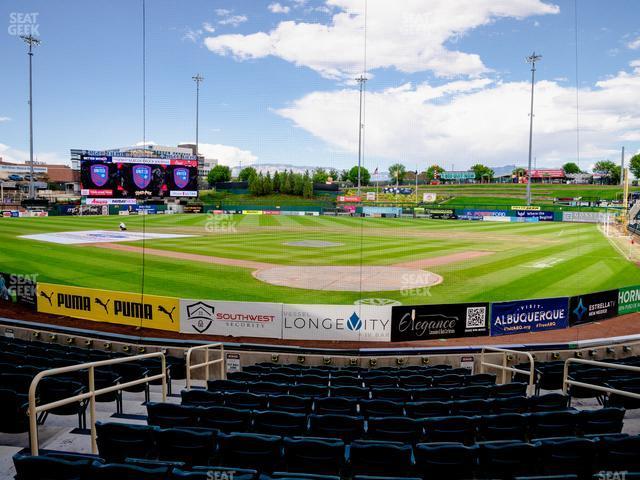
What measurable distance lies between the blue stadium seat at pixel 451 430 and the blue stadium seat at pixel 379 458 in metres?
0.92

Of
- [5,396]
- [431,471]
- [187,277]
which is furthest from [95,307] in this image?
[431,471]

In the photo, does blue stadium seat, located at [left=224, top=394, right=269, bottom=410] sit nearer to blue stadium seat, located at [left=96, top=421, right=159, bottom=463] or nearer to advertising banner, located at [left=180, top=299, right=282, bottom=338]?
blue stadium seat, located at [left=96, top=421, right=159, bottom=463]

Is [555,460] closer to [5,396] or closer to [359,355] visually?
[5,396]

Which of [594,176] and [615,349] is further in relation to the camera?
[594,176]

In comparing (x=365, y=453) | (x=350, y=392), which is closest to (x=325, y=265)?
(x=350, y=392)

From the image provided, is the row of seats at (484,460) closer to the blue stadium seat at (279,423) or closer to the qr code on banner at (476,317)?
the blue stadium seat at (279,423)

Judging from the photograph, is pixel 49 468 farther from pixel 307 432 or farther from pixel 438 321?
pixel 438 321

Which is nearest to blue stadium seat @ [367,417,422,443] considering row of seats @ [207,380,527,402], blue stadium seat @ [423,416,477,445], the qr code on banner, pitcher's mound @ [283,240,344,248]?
blue stadium seat @ [423,416,477,445]

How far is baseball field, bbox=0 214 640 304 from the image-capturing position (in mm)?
20344

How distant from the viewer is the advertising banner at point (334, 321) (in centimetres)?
1410

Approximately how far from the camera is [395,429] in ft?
17.5

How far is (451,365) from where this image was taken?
37.6 feet

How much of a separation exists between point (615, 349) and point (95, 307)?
16649 millimetres

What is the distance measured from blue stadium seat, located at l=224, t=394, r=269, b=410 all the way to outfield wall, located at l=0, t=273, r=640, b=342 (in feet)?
25.2
